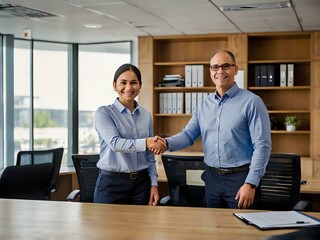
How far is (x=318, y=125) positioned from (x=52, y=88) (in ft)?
13.4

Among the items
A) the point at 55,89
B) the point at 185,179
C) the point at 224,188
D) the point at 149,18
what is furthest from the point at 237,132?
the point at 55,89

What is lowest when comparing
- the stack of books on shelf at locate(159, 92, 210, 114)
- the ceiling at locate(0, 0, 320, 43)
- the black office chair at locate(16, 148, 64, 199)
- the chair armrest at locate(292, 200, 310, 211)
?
the chair armrest at locate(292, 200, 310, 211)

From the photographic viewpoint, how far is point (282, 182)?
349cm

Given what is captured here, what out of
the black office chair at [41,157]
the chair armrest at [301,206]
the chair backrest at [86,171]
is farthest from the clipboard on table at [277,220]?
the black office chair at [41,157]

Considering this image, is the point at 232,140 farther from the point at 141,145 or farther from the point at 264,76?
the point at 264,76

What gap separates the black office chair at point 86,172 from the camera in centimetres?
381

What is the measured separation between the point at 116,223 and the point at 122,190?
2.45 feet

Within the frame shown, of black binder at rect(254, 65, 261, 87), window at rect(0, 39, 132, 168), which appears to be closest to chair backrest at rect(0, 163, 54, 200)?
window at rect(0, 39, 132, 168)

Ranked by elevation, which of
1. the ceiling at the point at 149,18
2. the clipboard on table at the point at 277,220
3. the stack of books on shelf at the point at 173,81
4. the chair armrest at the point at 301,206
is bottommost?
the chair armrest at the point at 301,206

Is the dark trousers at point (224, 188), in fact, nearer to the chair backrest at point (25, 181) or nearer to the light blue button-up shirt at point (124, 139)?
the light blue button-up shirt at point (124, 139)

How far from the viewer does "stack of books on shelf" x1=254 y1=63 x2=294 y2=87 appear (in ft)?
21.7

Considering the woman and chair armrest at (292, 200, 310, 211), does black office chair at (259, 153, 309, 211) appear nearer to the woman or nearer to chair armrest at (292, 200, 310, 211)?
chair armrest at (292, 200, 310, 211)

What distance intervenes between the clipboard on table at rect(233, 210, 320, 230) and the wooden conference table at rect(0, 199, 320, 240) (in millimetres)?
31

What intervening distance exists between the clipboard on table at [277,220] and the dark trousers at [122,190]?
823 mm
